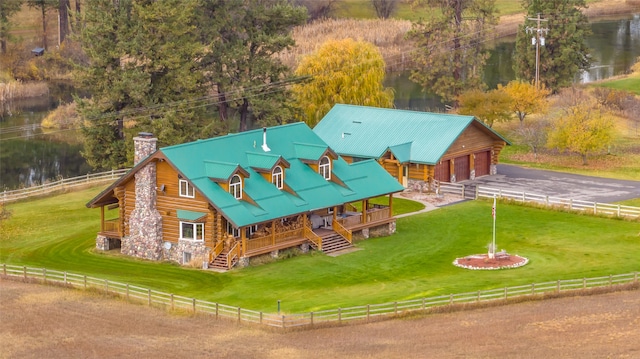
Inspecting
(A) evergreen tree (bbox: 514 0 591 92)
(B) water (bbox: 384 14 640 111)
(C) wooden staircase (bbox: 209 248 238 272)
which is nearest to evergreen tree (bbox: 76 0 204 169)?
(C) wooden staircase (bbox: 209 248 238 272)

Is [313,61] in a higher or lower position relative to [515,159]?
higher

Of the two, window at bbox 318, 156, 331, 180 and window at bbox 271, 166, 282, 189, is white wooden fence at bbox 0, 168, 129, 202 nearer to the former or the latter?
window at bbox 271, 166, 282, 189

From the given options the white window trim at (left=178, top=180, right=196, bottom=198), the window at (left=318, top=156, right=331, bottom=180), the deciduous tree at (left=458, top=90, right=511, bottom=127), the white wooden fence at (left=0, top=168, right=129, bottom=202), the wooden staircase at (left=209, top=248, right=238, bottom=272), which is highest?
the deciduous tree at (left=458, top=90, right=511, bottom=127)

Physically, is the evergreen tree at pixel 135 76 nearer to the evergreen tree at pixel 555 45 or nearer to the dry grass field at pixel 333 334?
the evergreen tree at pixel 555 45

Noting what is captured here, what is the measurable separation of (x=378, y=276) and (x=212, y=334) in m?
12.4

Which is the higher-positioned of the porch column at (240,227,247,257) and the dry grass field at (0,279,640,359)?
the porch column at (240,227,247,257)

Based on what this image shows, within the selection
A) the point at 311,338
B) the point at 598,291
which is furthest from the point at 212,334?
the point at 598,291

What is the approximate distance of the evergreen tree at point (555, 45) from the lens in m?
119

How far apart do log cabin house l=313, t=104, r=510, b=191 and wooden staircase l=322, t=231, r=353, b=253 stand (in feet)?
50.5

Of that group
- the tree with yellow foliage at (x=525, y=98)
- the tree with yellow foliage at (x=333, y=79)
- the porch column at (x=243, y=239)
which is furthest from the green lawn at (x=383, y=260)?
the tree with yellow foliage at (x=525, y=98)

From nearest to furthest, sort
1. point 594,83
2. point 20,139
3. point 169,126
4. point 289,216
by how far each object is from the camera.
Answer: point 289,216 < point 169,126 < point 20,139 < point 594,83

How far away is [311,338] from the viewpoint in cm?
5688

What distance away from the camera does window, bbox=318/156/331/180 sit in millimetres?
74438

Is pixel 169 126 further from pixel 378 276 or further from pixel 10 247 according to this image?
pixel 378 276
